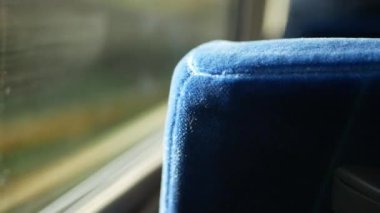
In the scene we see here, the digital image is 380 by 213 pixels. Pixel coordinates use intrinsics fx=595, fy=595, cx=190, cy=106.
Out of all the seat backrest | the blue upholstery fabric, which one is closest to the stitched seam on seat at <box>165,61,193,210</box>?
the blue upholstery fabric

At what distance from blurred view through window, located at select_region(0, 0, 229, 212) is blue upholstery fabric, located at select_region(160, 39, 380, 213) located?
38 centimetres

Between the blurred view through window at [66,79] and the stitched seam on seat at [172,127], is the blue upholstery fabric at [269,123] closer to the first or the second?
the stitched seam on seat at [172,127]

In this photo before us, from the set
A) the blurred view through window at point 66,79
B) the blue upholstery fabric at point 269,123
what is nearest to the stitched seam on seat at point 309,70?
the blue upholstery fabric at point 269,123

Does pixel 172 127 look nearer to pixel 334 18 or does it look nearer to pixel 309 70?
pixel 309 70

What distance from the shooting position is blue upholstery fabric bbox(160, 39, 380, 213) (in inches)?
18.0

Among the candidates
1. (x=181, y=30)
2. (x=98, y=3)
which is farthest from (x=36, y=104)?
(x=181, y=30)

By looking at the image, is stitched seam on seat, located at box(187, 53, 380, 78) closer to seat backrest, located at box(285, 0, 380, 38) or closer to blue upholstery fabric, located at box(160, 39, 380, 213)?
blue upholstery fabric, located at box(160, 39, 380, 213)

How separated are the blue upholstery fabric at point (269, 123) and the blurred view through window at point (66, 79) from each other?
38cm

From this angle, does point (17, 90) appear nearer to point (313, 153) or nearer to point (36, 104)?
point (36, 104)

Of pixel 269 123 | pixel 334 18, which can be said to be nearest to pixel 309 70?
pixel 269 123

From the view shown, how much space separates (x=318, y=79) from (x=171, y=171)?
0.15 m

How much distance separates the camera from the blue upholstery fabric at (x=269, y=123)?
456 millimetres

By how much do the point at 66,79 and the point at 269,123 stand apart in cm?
52

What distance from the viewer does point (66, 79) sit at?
3.06 ft
